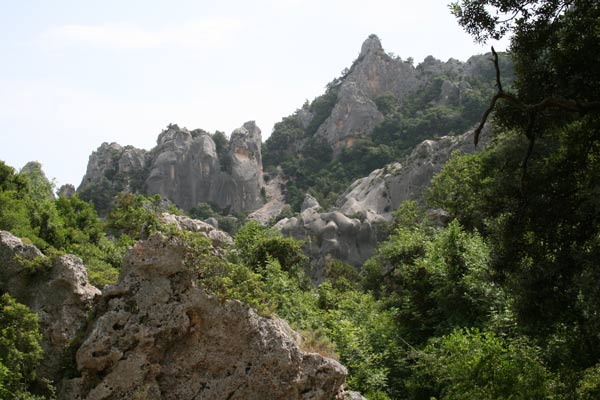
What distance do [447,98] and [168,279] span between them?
80.0 m

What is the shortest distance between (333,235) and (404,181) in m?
10.6

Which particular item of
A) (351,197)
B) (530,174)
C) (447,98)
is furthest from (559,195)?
(447,98)

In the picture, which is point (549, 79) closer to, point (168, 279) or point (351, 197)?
point (168, 279)

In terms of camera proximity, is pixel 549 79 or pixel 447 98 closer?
pixel 549 79

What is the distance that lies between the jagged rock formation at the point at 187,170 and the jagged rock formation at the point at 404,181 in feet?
73.3

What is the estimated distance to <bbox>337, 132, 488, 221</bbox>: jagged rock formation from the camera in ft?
172

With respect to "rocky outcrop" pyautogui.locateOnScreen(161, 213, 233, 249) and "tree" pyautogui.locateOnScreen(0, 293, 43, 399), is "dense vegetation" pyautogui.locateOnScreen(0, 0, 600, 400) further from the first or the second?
"rocky outcrop" pyautogui.locateOnScreen(161, 213, 233, 249)

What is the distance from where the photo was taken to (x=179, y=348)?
11312 millimetres

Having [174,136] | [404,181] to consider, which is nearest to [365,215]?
[404,181]

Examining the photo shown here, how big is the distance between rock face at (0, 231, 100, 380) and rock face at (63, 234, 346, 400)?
38.1 inches

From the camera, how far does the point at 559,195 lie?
9164 millimetres

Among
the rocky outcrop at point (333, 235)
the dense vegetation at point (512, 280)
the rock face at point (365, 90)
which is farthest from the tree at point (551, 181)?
the rock face at point (365, 90)

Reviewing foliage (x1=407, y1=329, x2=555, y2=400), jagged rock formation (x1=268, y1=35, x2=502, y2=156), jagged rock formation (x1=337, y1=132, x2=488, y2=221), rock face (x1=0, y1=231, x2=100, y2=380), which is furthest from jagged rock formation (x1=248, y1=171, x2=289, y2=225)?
foliage (x1=407, y1=329, x2=555, y2=400)

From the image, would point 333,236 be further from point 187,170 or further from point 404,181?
point 187,170
